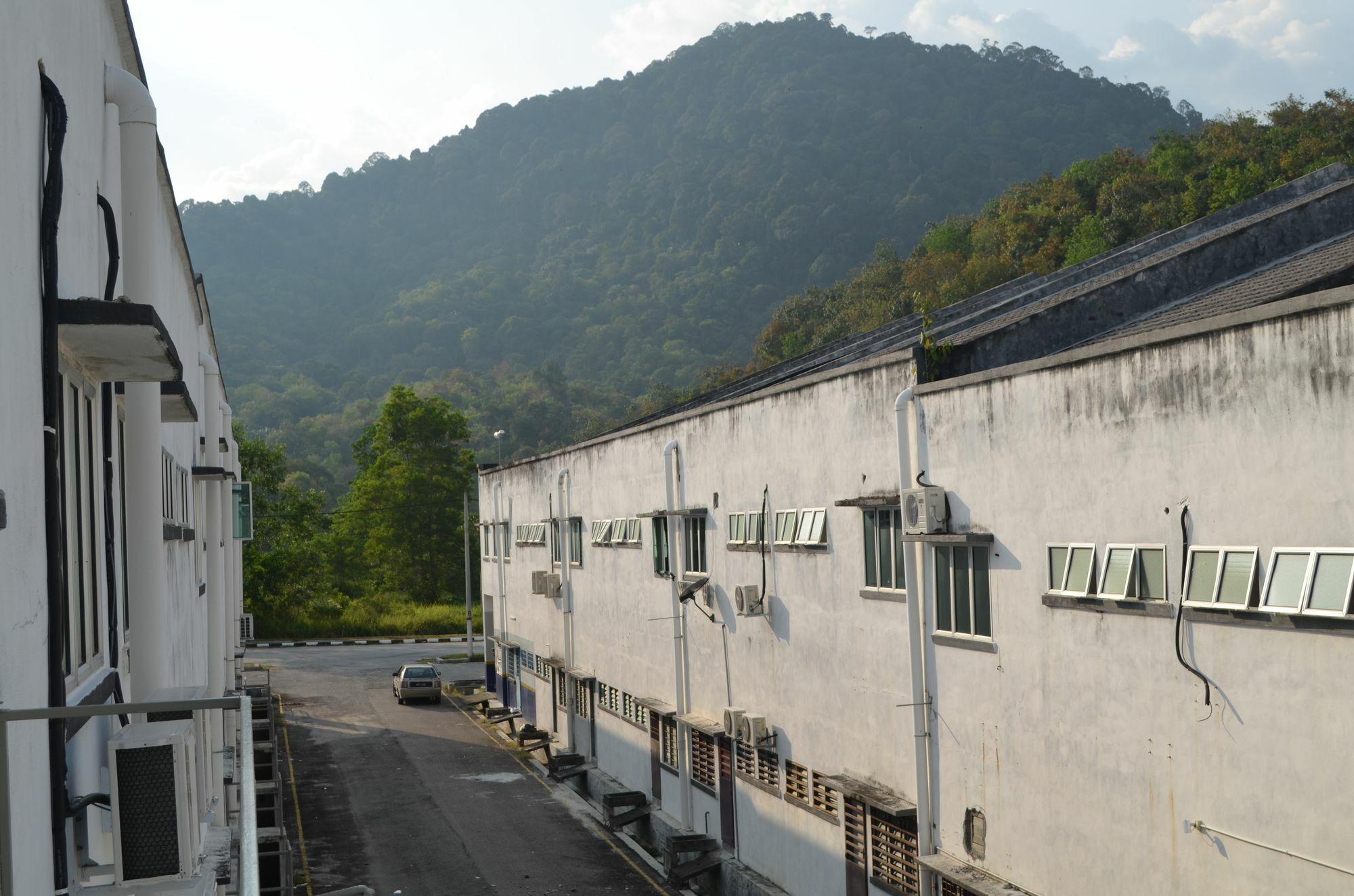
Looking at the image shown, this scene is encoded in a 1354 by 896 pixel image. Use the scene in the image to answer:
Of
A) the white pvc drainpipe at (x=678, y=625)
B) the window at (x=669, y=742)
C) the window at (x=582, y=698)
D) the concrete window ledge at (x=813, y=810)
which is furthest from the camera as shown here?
the window at (x=582, y=698)

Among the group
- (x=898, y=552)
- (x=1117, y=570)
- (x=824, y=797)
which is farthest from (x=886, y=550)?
(x=1117, y=570)

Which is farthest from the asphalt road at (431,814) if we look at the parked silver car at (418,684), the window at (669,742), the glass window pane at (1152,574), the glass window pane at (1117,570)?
the glass window pane at (1152,574)

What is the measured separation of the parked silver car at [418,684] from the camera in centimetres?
3766

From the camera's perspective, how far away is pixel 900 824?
12984mm

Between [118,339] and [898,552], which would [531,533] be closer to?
[898,552]

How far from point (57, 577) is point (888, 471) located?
9995mm

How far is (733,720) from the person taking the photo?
17531mm

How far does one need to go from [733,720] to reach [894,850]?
4.66 metres

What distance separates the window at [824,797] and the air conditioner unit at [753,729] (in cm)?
155

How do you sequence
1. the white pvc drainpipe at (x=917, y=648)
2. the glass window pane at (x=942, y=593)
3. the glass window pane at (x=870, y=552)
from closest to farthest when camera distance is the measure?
1. the glass window pane at (x=942, y=593)
2. the white pvc drainpipe at (x=917, y=648)
3. the glass window pane at (x=870, y=552)

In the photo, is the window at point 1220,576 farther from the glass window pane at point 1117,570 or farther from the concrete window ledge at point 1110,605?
the glass window pane at point 1117,570

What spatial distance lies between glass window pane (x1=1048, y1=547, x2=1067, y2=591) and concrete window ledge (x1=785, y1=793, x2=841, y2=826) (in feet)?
17.8

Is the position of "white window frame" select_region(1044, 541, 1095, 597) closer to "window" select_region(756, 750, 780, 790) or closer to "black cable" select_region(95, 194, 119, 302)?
"window" select_region(756, 750, 780, 790)

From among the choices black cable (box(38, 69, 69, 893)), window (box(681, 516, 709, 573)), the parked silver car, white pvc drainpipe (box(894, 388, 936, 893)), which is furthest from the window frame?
the parked silver car
